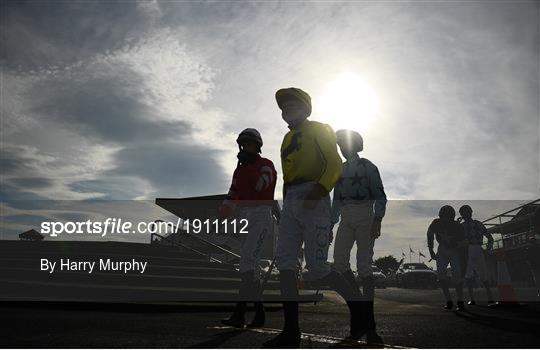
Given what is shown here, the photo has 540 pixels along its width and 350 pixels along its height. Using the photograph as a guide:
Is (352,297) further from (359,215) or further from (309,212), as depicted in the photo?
(359,215)

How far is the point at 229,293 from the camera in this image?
31.1 ft

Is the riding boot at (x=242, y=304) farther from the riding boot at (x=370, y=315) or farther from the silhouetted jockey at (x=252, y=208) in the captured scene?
the riding boot at (x=370, y=315)

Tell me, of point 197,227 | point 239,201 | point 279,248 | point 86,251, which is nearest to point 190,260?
point 86,251

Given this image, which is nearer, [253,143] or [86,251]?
[253,143]

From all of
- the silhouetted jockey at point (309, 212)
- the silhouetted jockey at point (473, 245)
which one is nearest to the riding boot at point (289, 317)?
the silhouetted jockey at point (309, 212)

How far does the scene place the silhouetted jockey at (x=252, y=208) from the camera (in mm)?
4762

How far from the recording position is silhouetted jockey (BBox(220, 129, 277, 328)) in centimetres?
476

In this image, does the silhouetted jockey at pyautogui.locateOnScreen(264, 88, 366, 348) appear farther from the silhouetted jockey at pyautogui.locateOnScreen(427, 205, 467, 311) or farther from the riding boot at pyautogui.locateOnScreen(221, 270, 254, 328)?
the silhouetted jockey at pyautogui.locateOnScreen(427, 205, 467, 311)

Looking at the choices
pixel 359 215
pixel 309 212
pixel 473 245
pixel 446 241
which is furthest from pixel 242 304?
pixel 473 245

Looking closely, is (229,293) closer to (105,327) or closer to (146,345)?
(105,327)

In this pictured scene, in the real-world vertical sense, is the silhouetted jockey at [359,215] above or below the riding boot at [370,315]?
above

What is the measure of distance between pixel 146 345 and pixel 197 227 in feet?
107

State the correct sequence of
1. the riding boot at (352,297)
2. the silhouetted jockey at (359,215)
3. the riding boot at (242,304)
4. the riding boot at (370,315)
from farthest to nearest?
the riding boot at (242,304) < the silhouetted jockey at (359,215) < the riding boot at (352,297) < the riding boot at (370,315)

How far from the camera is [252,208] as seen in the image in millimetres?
4805
